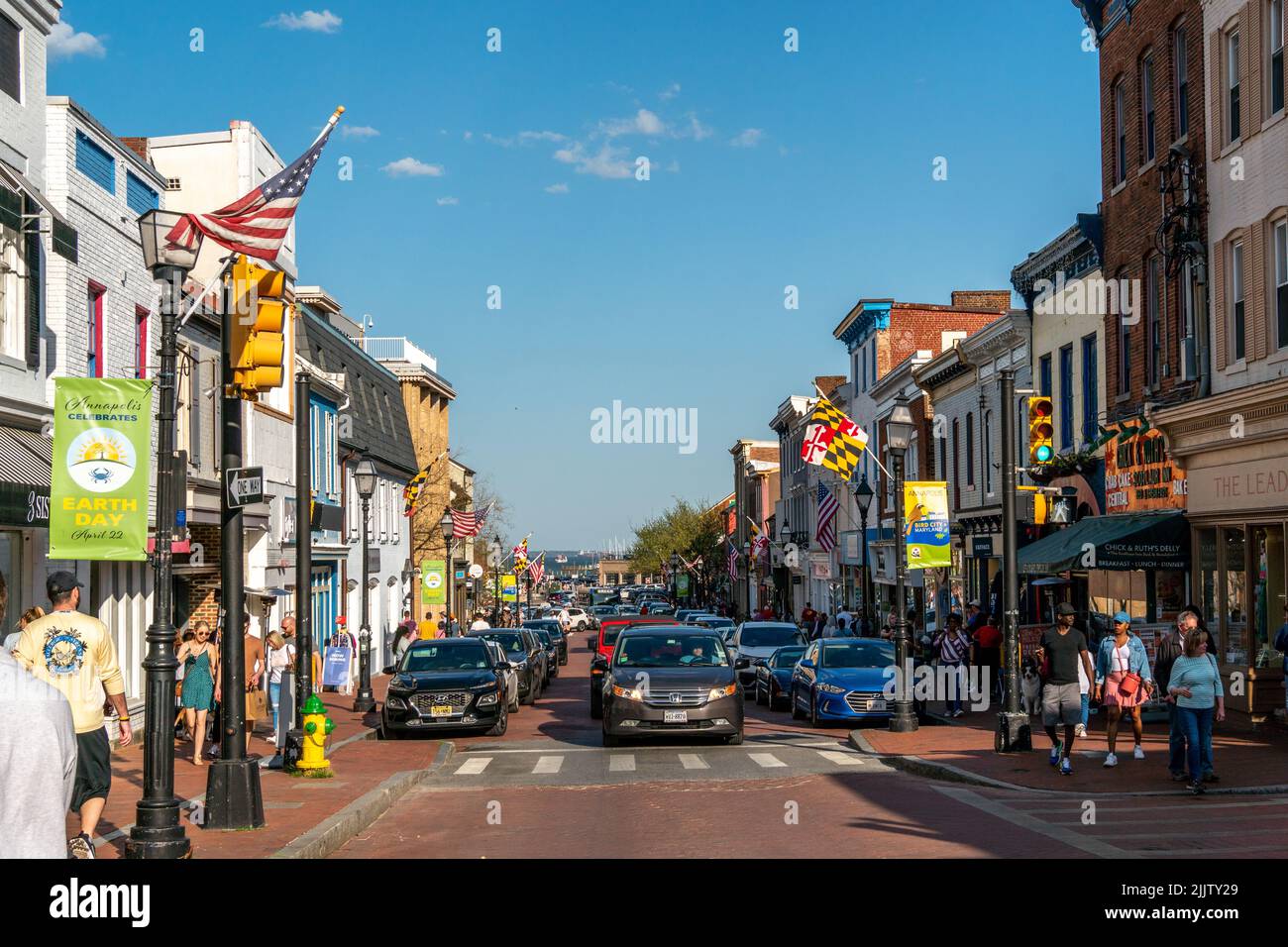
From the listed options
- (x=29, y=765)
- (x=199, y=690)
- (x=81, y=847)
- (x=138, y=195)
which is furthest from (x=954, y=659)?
(x=29, y=765)

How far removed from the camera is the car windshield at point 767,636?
32.4 meters

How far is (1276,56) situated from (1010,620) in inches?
367

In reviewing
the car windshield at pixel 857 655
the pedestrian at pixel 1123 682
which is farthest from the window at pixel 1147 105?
the pedestrian at pixel 1123 682

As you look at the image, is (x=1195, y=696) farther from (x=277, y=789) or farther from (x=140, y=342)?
(x=140, y=342)

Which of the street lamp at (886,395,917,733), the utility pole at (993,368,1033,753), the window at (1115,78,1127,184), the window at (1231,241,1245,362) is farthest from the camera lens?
the window at (1115,78,1127,184)

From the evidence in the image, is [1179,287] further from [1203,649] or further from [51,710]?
[51,710]

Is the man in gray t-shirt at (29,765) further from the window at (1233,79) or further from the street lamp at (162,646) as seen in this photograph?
the window at (1233,79)

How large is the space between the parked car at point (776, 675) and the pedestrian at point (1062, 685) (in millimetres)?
11793

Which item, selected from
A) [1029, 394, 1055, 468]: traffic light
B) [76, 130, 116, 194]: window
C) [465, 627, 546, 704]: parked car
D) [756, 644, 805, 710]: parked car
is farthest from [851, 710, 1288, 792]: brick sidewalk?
[76, 130, 116, 194]: window

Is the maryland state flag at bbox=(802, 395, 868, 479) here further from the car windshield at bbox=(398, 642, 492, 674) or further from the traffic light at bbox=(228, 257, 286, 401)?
the traffic light at bbox=(228, 257, 286, 401)

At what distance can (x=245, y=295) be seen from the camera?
12383mm

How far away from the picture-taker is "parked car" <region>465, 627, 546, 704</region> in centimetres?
3052

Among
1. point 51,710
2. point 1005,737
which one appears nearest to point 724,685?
point 1005,737

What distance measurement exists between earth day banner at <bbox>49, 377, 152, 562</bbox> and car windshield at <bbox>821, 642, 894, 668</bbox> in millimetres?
12335
